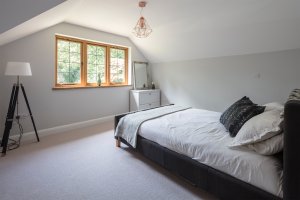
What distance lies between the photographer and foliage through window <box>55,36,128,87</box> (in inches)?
150

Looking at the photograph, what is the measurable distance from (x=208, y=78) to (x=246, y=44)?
3.66ft

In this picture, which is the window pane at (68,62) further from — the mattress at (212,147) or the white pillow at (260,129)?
the white pillow at (260,129)

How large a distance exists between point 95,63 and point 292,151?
414 cm

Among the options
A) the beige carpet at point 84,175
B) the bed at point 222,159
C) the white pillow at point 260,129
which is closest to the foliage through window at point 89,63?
the beige carpet at point 84,175

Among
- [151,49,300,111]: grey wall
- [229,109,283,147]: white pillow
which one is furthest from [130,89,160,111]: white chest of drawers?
[229,109,283,147]: white pillow

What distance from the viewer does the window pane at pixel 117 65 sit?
15.7 feet

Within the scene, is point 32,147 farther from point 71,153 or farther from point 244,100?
point 244,100

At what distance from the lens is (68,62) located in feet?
12.8

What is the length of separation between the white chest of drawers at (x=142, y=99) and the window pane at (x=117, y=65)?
0.53 meters

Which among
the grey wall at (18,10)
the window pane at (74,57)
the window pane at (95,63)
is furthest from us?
the window pane at (95,63)

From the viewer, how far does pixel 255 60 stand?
3502 millimetres

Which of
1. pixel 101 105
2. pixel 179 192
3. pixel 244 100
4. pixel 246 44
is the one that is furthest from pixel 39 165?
pixel 246 44

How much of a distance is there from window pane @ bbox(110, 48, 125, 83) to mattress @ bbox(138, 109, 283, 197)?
252 centimetres

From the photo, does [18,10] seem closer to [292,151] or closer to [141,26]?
[141,26]
